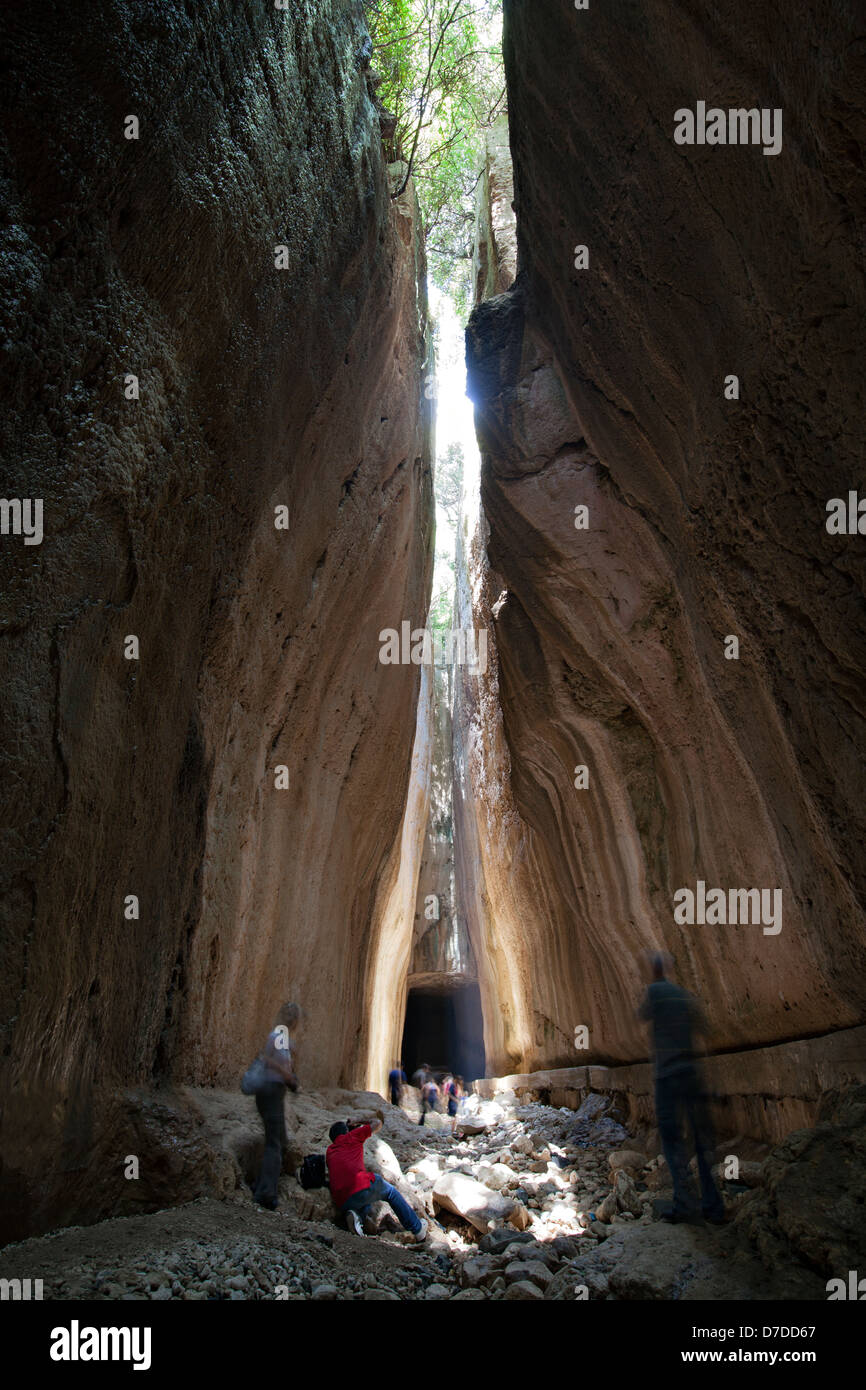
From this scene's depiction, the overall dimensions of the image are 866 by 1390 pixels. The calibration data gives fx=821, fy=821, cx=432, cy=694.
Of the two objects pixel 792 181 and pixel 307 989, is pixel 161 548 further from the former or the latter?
pixel 307 989

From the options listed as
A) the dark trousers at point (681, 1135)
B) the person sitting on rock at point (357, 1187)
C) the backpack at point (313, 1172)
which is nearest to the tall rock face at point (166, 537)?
the backpack at point (313, 1172)

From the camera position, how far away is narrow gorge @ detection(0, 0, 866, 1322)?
324cm

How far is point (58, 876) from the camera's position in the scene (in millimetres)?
3477

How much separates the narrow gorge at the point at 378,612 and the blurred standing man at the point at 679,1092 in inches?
4.3

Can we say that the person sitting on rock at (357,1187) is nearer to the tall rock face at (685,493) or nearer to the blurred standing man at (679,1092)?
the blurred standing man at (679,1092)

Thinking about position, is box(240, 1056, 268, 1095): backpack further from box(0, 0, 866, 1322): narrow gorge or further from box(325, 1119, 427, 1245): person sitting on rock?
box(325, 1119, 427, 1245): person sitting on rock

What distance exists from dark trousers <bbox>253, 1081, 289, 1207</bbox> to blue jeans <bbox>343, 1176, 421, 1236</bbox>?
1.65 feet

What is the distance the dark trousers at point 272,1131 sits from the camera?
4.91 m

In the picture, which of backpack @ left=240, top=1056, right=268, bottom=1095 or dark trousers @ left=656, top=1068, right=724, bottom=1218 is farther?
backpack @ left=240, top=1056, right=268, bottom=1095

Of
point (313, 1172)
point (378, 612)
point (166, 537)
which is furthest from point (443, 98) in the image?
point (313, 1172)

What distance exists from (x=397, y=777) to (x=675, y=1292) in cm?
901

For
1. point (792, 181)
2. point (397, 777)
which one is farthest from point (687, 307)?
point (397, 777)

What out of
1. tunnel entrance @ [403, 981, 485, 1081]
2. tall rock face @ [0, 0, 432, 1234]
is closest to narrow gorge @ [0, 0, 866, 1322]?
tall rock face @ [0, 0, 432, 1234]

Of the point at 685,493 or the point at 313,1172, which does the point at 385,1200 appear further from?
the point at 685,493
